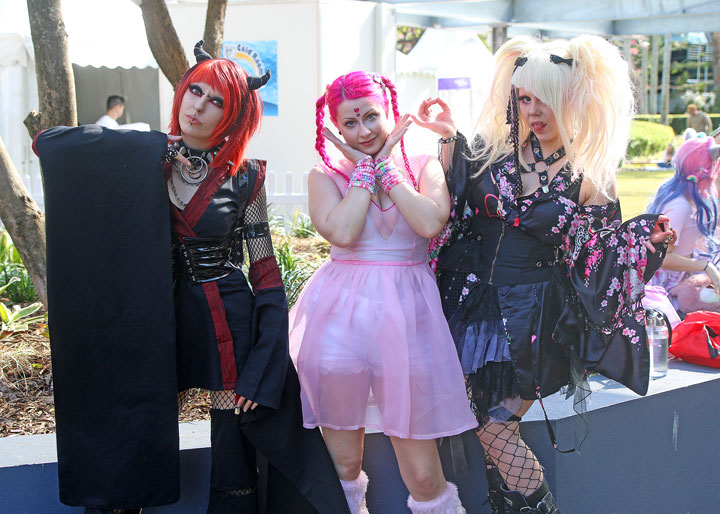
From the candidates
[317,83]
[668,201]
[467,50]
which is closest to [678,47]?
[467,50]

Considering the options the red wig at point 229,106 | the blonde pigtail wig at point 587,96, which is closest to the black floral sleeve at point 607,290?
the blonde pigtail wig at point 587,96

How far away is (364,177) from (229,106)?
0.54 meters

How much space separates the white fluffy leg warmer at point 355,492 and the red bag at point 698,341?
2.18m

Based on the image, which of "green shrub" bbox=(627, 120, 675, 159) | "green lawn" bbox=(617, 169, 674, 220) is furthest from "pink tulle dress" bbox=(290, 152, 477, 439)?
"green shrub" bbox=(627, 120, 675, 159)

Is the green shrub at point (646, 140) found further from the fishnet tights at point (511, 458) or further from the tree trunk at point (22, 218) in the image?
the fishnet tights at point (511, 458)

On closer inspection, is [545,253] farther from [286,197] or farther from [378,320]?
[286,197]

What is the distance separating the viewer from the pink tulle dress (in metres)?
2.67

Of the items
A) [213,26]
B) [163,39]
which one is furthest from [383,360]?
[213,26]

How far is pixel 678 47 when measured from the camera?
52000 mm

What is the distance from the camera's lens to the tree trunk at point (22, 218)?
4051 millimetres

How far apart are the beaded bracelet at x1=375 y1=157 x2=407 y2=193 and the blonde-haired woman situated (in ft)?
1.07

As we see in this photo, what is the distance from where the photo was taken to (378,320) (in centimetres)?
269

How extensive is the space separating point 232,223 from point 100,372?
686mm

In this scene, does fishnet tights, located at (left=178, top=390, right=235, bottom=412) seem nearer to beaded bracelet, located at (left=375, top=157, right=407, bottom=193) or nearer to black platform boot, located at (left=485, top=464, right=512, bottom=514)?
beaded bracelet, located at (left=375, top=157, right=407, bottom=193)
